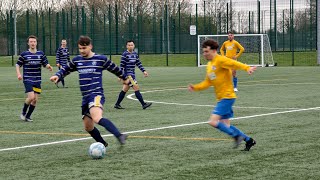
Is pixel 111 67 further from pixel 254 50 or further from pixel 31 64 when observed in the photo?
pixel 254 50

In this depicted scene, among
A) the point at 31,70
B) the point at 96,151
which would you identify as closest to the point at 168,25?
the point at 31,70

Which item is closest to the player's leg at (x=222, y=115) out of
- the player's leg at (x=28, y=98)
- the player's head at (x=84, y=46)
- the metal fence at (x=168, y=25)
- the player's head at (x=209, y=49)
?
the player's head at (x=209, y=49)

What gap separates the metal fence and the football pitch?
111 ft

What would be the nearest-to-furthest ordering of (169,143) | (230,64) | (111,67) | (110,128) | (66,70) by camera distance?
1. (110,128)
2. (230,64)
3. (111,67)
4. (66,70)
5. (169,143)

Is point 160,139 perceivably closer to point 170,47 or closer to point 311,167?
point 311,167

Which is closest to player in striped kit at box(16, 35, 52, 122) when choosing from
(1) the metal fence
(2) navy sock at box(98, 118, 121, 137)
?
(2) navy sock at box(98, 118, 121, 137)

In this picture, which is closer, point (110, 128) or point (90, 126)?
point (110, 128)

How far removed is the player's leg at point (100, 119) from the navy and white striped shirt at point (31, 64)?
5912 millimetres

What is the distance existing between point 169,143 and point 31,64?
228 inches

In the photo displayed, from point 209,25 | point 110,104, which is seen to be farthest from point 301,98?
point 209,25

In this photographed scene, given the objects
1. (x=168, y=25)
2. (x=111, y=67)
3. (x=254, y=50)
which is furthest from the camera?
(x=168, y=25)

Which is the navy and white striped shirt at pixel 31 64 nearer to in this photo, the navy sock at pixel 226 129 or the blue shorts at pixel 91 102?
the blue shorts at pixel 91 102

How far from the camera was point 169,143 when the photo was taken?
1127 cm

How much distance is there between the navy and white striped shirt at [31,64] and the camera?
629 inches
